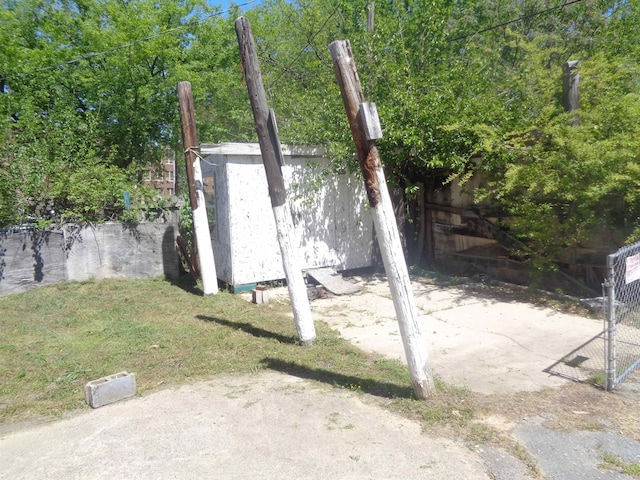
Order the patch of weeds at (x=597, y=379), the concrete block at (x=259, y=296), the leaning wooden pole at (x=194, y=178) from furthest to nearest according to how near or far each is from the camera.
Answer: the leaning wooden pole at (x=194, y=178), the concrete block at (x=259, y=296), the patch of weeds at (x=597, y=379)

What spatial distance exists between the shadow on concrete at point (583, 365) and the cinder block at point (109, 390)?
4.19 meters

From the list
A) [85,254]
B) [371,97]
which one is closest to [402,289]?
[371,97]

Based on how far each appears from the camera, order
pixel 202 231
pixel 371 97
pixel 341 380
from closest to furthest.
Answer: pixel 341 380
pixel 202 231
pixel 371 97

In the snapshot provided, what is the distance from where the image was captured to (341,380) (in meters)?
4.89

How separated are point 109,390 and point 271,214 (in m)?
5.38

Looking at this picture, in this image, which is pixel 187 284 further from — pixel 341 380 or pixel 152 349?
pixel 341 380

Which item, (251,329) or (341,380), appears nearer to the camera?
(341,380)

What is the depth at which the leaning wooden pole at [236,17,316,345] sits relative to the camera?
5.80 m

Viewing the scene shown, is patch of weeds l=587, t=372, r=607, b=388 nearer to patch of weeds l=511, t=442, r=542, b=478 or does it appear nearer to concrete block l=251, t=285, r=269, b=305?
patch of weeds l=511, t=442, r=542, b=478

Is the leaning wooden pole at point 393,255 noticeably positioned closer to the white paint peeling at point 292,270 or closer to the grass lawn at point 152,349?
the grass lawn at point 152,349

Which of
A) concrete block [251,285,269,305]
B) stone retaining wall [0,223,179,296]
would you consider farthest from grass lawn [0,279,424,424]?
stone retaining wall [0,223,179,296]

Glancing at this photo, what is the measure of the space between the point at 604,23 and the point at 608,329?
13.4 m

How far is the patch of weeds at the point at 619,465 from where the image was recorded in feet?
10.5

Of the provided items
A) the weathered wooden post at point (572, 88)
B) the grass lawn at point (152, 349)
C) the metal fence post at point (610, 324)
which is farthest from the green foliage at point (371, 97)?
the grass lawn at point (152, 349)
